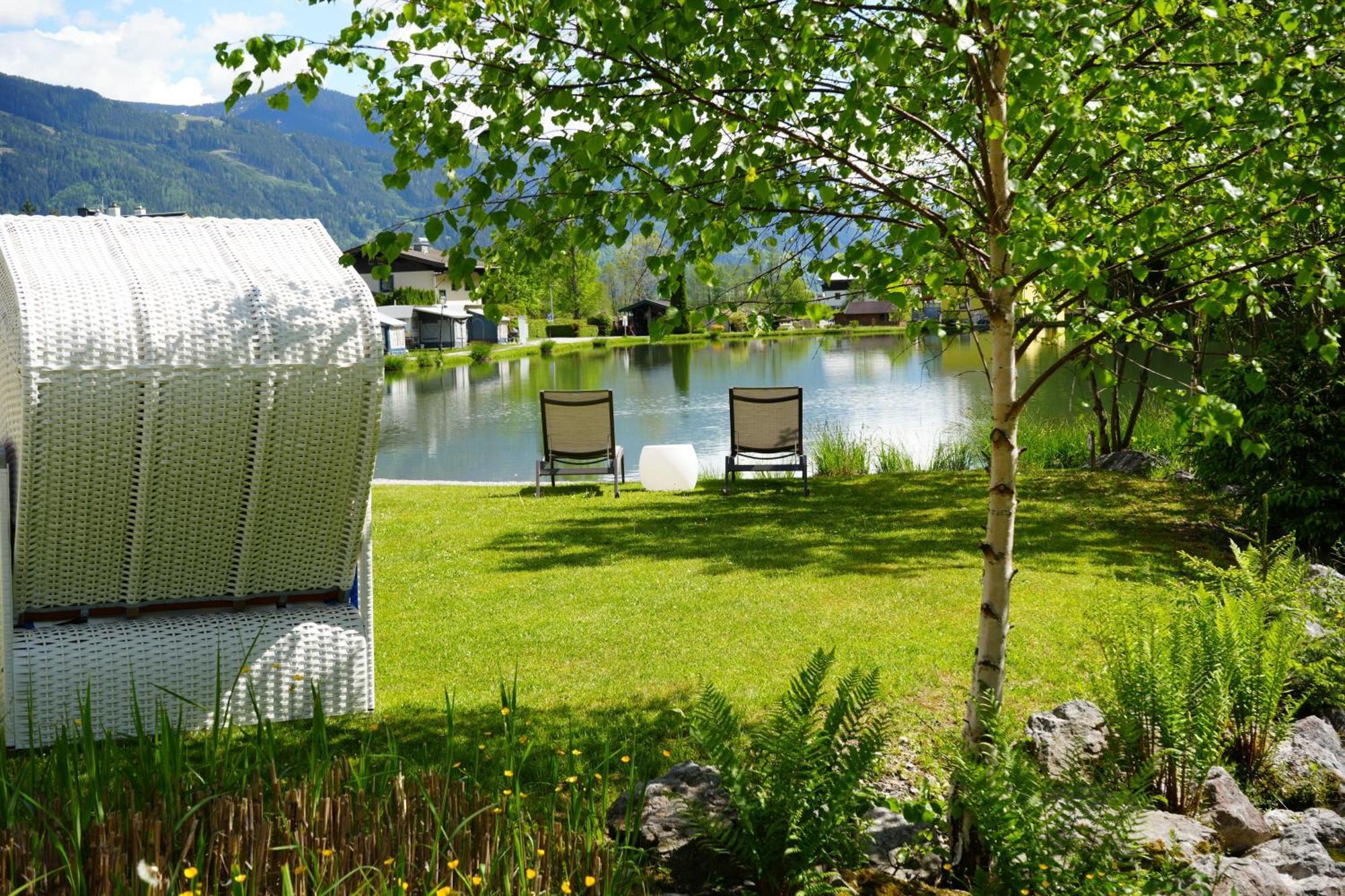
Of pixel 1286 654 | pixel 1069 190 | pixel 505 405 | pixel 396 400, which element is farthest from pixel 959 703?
pixel 396 400

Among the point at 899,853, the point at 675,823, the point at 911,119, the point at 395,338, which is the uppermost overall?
the point at 395,338

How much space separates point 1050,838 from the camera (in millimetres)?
2508

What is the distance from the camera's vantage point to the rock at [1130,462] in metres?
10.3

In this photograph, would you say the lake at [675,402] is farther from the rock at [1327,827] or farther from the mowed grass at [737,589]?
the rock at [1327,827]

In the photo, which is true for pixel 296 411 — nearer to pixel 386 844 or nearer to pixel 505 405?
pixel 386 844

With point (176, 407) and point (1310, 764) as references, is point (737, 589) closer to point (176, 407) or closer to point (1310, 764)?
point (1310, 764)

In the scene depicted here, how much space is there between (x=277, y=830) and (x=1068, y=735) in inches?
94.3

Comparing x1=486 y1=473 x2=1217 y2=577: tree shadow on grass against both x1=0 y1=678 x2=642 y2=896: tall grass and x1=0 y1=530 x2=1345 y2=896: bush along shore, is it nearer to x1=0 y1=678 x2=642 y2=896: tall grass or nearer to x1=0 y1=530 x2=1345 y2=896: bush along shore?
x1=0 y1=530 x2=1345 y2=896: bush along shore

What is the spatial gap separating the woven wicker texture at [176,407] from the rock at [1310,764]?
3123 millimetres

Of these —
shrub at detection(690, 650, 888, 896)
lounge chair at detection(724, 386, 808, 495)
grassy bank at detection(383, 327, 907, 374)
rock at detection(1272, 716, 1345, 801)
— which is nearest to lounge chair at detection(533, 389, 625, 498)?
lounge chair at detection(724, 386, 808, 495)

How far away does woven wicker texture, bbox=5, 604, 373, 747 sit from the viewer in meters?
3.62

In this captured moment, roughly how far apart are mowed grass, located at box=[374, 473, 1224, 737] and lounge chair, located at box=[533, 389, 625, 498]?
321 millimetres

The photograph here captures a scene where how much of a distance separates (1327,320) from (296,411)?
270 inches

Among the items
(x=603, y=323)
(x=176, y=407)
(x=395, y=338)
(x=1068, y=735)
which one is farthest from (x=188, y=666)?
(x=603, y=323)
